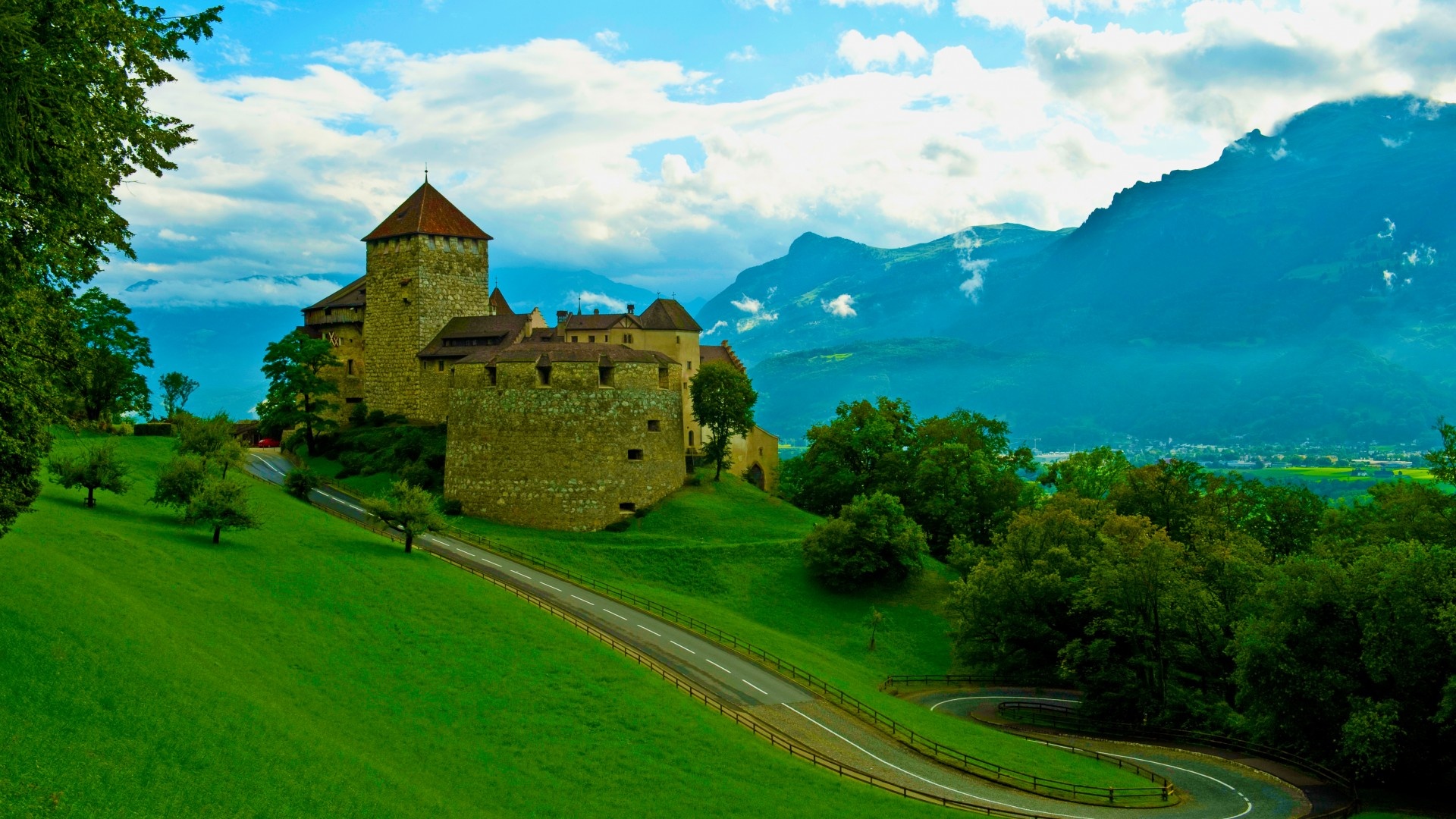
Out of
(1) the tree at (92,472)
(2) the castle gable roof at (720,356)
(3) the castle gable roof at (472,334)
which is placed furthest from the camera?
(2) the castle gable roof at (720,356)

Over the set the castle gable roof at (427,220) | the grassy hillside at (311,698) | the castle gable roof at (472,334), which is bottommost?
the grassy hillside at (311,698)

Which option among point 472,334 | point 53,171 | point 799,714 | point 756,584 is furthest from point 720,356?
point 53,171

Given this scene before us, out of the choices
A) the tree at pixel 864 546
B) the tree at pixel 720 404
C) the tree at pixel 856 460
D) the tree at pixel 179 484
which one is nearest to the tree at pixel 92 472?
the tree at pixel 179 484

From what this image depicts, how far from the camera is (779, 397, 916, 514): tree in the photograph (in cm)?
7838

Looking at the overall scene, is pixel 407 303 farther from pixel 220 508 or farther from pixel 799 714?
pixel 799 714

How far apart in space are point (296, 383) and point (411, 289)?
10.8 m

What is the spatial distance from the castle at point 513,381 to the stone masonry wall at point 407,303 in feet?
0.33

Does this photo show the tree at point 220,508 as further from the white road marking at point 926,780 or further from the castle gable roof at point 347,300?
the castle gable roof at point 347,300

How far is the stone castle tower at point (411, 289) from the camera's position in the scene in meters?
80.6

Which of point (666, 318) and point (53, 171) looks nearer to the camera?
point (53, 171)

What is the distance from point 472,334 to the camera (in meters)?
78.6

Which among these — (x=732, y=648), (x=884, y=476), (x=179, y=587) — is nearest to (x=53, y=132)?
(x=179, y=587)

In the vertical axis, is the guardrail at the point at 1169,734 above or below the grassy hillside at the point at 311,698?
below

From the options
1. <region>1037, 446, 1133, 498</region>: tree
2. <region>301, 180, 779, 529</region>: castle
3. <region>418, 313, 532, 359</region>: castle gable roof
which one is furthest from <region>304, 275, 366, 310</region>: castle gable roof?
<region>1037, 446, 1133, 498</region>: tree
